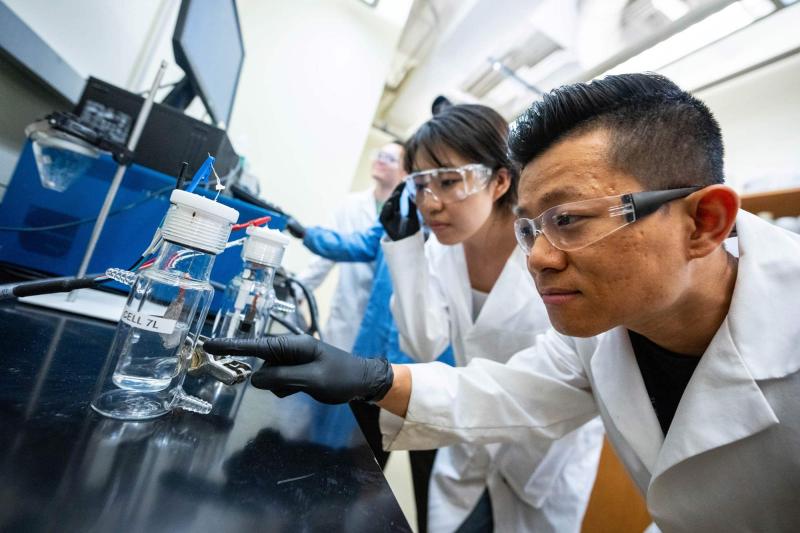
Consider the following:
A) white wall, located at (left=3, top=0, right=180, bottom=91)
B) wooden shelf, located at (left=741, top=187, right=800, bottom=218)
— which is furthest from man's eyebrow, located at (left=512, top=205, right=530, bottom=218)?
wooden shelf, located at (left=741, top=187, right=800, bottom=218)

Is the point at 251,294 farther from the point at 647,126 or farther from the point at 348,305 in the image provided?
the point at 348,305

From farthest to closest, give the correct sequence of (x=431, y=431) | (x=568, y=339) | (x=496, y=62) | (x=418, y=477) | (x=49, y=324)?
(x=496, y=62) → (x=418, y=477) → (x=568, y=339) → (x=431, y=431) → (x=49, y=324)

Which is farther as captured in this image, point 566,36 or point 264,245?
point 566,36

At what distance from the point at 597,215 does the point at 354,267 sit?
1.58m

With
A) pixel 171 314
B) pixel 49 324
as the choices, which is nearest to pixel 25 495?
pixel 171 314

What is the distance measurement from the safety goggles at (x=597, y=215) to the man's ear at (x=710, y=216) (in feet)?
0.07

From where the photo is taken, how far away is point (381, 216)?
1474mm

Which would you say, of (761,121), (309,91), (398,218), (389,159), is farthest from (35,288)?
(761,121)

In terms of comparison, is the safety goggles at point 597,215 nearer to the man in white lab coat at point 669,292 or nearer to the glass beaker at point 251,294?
the man in white lab coat at point 669,292

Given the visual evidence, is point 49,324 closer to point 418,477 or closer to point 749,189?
point 418,477

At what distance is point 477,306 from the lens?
133 centimetres

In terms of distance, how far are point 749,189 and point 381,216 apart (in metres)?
1.99

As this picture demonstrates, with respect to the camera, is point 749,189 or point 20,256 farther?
point 749,189

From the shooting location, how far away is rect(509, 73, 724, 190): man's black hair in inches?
24.4
